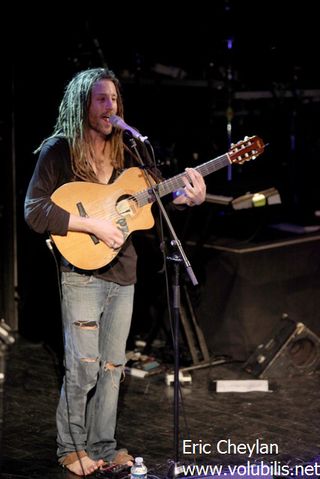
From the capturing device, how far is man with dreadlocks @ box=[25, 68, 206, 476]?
4.51 metres

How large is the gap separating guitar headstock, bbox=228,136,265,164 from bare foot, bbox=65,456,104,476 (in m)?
1.87

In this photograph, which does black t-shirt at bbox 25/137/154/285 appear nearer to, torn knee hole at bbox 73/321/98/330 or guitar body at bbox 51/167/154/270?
guitar body at bbox 51/167/154/270

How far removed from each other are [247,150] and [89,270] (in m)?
1.06

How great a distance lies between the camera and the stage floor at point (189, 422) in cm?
495

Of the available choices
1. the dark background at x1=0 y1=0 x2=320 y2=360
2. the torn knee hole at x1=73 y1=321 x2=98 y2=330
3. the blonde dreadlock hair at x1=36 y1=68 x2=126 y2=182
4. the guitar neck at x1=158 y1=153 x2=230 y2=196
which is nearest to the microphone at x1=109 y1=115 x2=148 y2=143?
the blonde dreadlock hair at x1=36 y1=68 x2=126 y2=182

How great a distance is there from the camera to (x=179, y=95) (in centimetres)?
894

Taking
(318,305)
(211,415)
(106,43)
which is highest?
(106,43)

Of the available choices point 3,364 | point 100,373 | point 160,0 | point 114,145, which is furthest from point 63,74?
point 100,373

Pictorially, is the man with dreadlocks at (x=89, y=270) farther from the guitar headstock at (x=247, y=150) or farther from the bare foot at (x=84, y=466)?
the guitar headstock at (x=247, y=150)

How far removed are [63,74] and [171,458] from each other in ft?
12.8

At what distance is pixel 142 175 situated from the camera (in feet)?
15.3

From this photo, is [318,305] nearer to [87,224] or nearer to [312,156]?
[312,156]

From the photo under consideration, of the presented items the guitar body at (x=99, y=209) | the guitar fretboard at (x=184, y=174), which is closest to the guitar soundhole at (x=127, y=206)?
the guitar body at (x=99, y=209)

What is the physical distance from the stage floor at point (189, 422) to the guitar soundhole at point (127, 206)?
1363 mm
